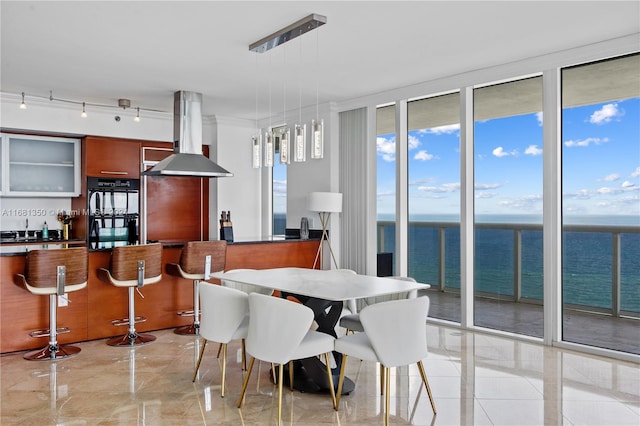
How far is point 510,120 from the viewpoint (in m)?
5.23

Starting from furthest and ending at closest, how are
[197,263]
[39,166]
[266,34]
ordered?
1. [39,166]
2. [197,263]
3. [266,34]

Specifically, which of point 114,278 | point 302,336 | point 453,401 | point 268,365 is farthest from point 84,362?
point 453,401

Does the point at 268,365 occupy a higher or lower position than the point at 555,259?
lower

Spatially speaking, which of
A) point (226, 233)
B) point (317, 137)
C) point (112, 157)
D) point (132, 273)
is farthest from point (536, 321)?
point (112, 157)

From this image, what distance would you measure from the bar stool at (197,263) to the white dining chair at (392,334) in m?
2.48

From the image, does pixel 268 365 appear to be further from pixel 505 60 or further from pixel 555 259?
pixel 505 60

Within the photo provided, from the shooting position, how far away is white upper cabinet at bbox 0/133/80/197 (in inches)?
256

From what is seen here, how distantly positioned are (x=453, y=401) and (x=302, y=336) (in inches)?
45.9

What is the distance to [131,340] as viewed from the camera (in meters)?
4.94

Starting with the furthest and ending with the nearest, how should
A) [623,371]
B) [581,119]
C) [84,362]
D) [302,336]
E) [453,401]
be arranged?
[581,119], [84,362], [623,371], [453,401], [302,336]

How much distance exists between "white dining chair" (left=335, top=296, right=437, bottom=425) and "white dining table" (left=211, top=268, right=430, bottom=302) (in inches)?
8.3

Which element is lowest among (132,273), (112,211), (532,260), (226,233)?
(132,273)

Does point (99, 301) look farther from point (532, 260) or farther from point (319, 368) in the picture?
point (532, 260)

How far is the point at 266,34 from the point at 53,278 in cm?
269
